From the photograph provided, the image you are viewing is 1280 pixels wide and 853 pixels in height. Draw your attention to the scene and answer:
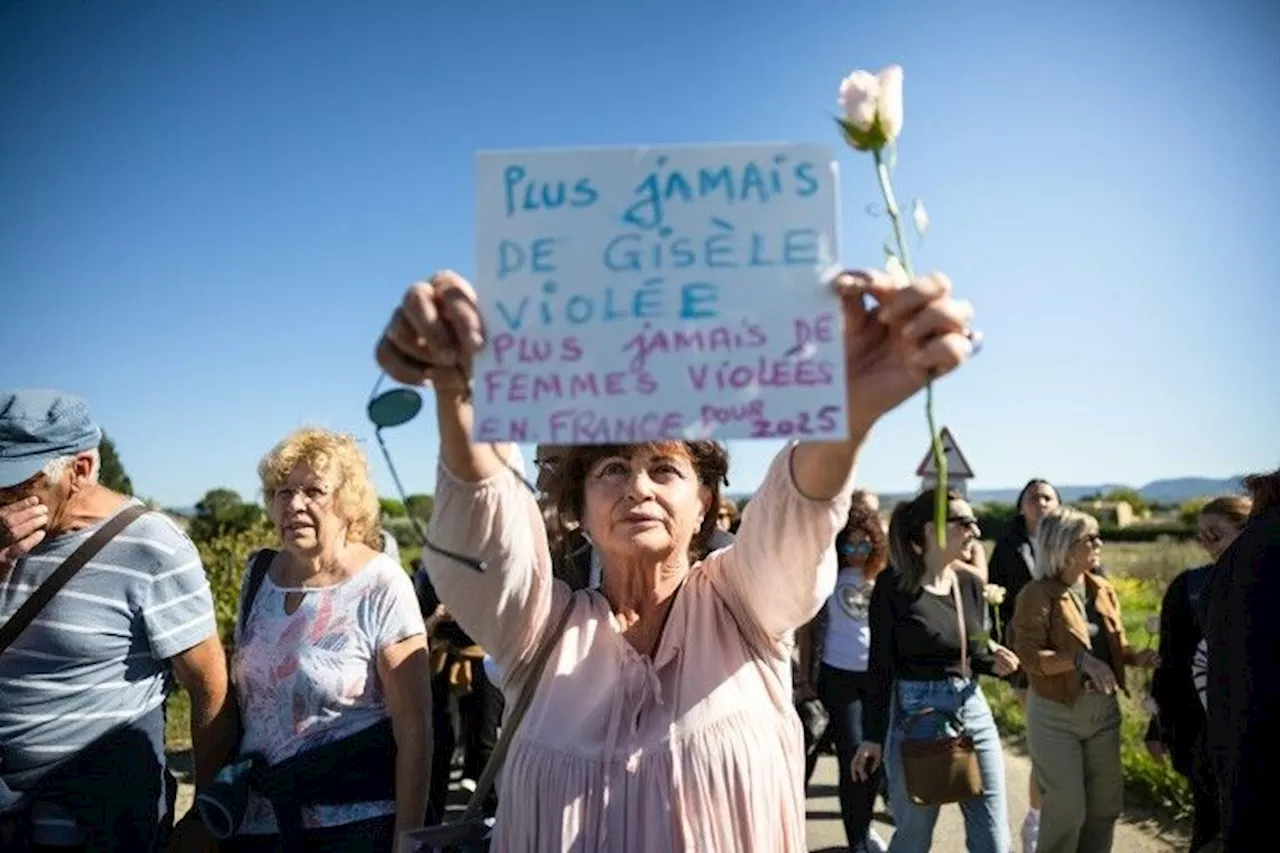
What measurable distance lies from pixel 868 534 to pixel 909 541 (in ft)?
2.33

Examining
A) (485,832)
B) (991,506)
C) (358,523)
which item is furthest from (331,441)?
(991,506)

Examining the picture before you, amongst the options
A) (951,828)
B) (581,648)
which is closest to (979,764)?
(951,828)

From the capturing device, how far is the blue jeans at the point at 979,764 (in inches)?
156

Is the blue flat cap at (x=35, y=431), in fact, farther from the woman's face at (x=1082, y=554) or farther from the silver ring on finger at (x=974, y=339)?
the woman's face at (x=1082, y=554)

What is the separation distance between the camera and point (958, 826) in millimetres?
5105

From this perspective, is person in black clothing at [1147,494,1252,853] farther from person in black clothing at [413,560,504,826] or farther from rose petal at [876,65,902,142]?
person in black clothing at [413,560,504,826]

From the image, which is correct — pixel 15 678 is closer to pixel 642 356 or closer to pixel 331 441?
pixel 331 441

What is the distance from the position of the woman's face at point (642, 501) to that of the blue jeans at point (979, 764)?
2784 millimetres

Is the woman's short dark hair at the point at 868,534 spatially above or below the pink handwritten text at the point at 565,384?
below

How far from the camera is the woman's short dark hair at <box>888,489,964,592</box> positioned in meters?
4.20

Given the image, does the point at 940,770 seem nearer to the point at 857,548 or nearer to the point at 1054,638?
the point at 1054,638

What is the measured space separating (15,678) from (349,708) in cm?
87

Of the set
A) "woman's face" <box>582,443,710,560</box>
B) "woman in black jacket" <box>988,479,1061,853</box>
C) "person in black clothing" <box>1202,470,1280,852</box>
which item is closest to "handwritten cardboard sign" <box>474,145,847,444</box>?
"woman's face" <box>582,443,710,560</box>

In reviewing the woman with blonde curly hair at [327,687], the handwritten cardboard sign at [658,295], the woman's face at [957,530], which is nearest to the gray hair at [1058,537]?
the woman's face at [957,530]
